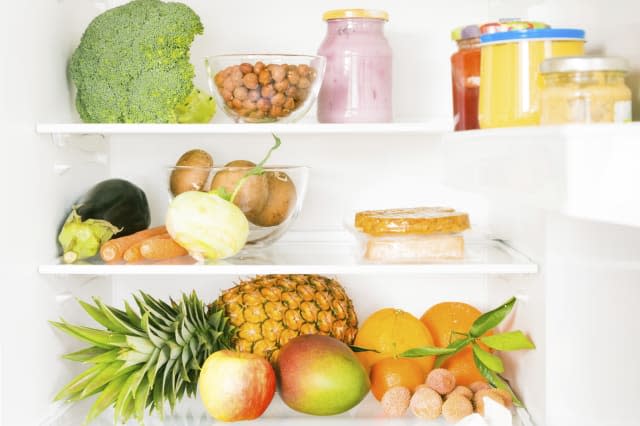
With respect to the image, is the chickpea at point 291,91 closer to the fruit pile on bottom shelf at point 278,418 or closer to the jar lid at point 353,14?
the jar lid at point 353,14

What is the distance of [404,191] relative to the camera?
1.91 meters

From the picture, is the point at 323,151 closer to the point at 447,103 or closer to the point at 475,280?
the point at 447,103

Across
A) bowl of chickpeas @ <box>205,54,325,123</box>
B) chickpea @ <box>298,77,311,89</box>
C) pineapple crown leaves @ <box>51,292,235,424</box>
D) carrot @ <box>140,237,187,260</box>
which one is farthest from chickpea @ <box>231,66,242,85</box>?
pineapple crown leaves @ <box>51,292,235,424</box>

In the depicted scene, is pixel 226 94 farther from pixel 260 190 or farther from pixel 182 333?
pixel 182 333

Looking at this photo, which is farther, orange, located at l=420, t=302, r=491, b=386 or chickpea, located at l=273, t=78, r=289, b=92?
orange, located at l=420, t=302, r=491, b=386

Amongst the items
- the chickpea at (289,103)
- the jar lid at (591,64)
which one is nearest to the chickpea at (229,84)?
the chickpea at (289,103)

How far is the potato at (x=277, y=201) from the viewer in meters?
1.62

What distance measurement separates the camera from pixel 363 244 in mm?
1597

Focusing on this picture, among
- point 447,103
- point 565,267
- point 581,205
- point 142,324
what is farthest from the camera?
point 447,103

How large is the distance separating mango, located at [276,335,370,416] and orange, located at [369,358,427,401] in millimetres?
67

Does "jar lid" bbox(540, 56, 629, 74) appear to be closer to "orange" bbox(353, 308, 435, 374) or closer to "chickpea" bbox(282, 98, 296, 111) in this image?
"chickpea" bbox(282, 98, 296, 111)

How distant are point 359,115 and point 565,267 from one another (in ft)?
1.54

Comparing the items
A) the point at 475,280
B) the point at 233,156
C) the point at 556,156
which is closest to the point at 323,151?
the point at 233,156

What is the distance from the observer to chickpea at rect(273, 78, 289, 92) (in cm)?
153
